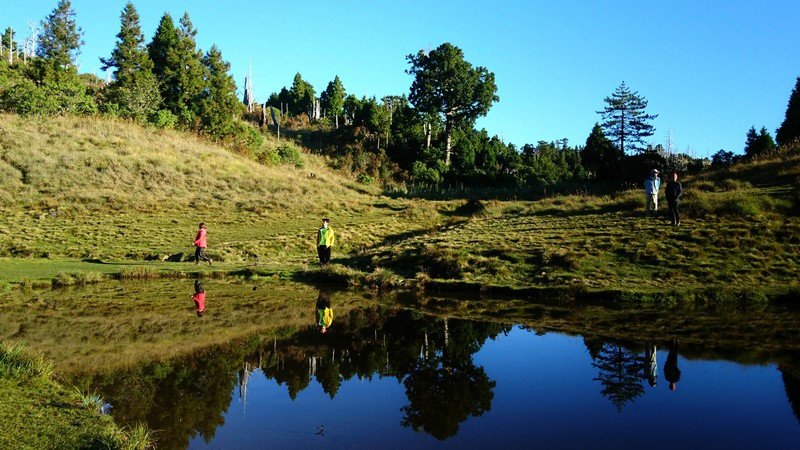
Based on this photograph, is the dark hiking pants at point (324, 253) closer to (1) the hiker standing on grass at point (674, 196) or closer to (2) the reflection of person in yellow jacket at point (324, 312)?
(2) the reflection of person in yellow jacket at point (324, 312)

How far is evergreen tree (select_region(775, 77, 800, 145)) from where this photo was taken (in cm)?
6456

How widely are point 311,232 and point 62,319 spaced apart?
782 inches

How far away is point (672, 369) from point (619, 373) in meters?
1.05

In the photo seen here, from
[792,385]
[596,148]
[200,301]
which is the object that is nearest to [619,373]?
[792,385]

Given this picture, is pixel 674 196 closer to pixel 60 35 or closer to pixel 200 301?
pixel 200 301

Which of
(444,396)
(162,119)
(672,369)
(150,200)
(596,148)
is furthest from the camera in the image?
(596,148)

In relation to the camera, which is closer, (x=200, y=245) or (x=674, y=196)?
(x=674, y=196)

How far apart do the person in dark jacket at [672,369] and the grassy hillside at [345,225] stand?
6.23m

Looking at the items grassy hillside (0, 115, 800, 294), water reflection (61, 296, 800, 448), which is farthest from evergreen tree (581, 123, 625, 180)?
water reflection (61, 296, 800, 448)

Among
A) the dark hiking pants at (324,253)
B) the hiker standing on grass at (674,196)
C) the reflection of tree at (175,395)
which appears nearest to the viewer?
the reflection of tree at (175,395)

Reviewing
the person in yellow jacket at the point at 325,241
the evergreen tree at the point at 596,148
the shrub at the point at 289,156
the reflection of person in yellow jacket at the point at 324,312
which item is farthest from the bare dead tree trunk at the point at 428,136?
the reflection of person in yellow jacket at the point at 324,312

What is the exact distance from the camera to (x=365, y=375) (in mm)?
10297

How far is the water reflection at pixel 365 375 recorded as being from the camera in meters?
8.08

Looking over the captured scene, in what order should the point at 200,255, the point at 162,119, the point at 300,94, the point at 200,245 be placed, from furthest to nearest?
the point at 300,94 < the point at 162,119 < the point at 200,255 < the point at 200,245
